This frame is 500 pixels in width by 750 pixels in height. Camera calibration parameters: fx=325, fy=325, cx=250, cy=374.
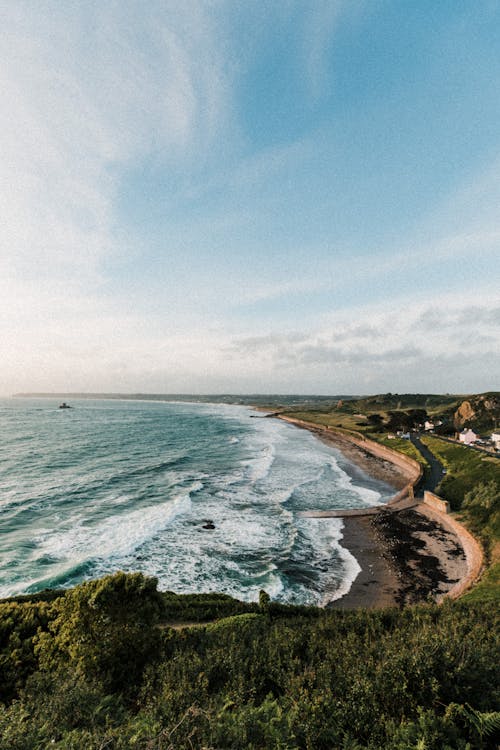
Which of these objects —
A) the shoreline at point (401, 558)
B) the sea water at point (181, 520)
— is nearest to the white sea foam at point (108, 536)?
the sea water at point (181, 520)

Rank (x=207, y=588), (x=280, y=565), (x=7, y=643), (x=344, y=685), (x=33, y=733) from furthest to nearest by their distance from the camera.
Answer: (x=280, y=565)
(x=207, y=588)
(x=7, y=643)
(x=344, y=685)
(x=33, y=733)

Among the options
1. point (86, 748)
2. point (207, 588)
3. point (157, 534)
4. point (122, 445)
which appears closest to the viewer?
point (86, 748)

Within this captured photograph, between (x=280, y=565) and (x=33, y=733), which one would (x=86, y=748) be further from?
(x=280, y=565)

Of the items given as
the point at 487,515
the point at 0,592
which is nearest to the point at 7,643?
the point at 0,592

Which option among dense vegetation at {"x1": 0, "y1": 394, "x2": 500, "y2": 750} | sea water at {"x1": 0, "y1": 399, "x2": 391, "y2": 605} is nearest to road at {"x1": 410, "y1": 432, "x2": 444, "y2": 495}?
sea water at {"x1": 0, "y1": 399, "x2": 391, "y2": 605}

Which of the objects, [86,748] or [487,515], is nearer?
[86,748]

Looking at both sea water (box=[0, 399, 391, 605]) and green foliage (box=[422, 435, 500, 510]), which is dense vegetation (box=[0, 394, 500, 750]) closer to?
sea water (box=[0, 399, 391, 605])

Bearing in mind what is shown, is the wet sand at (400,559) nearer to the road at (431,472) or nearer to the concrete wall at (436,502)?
the concrete wall at (436,502)

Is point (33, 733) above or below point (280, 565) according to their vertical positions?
above
